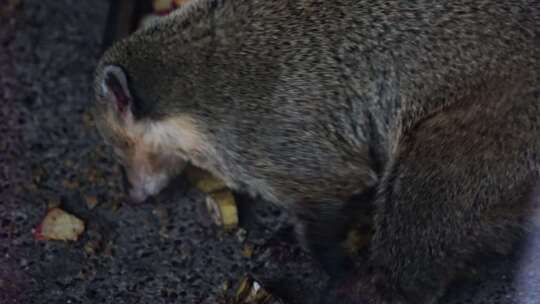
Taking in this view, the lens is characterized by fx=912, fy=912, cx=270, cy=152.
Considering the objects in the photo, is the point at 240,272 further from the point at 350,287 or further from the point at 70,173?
the point at 70,173

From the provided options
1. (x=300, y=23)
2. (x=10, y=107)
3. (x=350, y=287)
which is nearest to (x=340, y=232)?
(x=350, y=287)

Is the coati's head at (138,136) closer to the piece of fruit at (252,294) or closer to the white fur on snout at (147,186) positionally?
the white fur on snout at (147,186)

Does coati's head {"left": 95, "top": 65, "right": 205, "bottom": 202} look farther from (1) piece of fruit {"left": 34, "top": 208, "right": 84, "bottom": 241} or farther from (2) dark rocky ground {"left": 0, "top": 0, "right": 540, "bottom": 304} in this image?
(1) piece of fruit {"left": 34, "top": 208, "right": 84, "bottom": 241}

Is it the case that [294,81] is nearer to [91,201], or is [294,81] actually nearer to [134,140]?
[134,140]

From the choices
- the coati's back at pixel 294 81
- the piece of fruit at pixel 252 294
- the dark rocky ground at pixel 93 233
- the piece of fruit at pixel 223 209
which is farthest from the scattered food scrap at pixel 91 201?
the piece of fruit at pixel 252 294

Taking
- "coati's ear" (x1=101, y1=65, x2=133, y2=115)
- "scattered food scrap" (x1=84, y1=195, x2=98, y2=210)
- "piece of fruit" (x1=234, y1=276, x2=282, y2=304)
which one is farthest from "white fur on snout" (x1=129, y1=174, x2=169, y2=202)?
"piece of fruit" (x1=234, y1=276, x2=282, y2=304)

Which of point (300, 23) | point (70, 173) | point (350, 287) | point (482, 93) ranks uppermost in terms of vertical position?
point (300, 23)

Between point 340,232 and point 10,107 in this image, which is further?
point 10,107

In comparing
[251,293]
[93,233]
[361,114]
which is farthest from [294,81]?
[93,233]

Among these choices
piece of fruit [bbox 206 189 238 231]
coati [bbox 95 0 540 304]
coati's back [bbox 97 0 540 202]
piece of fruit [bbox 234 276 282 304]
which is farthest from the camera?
piece of fruit [bbox 206 189 238 231]
